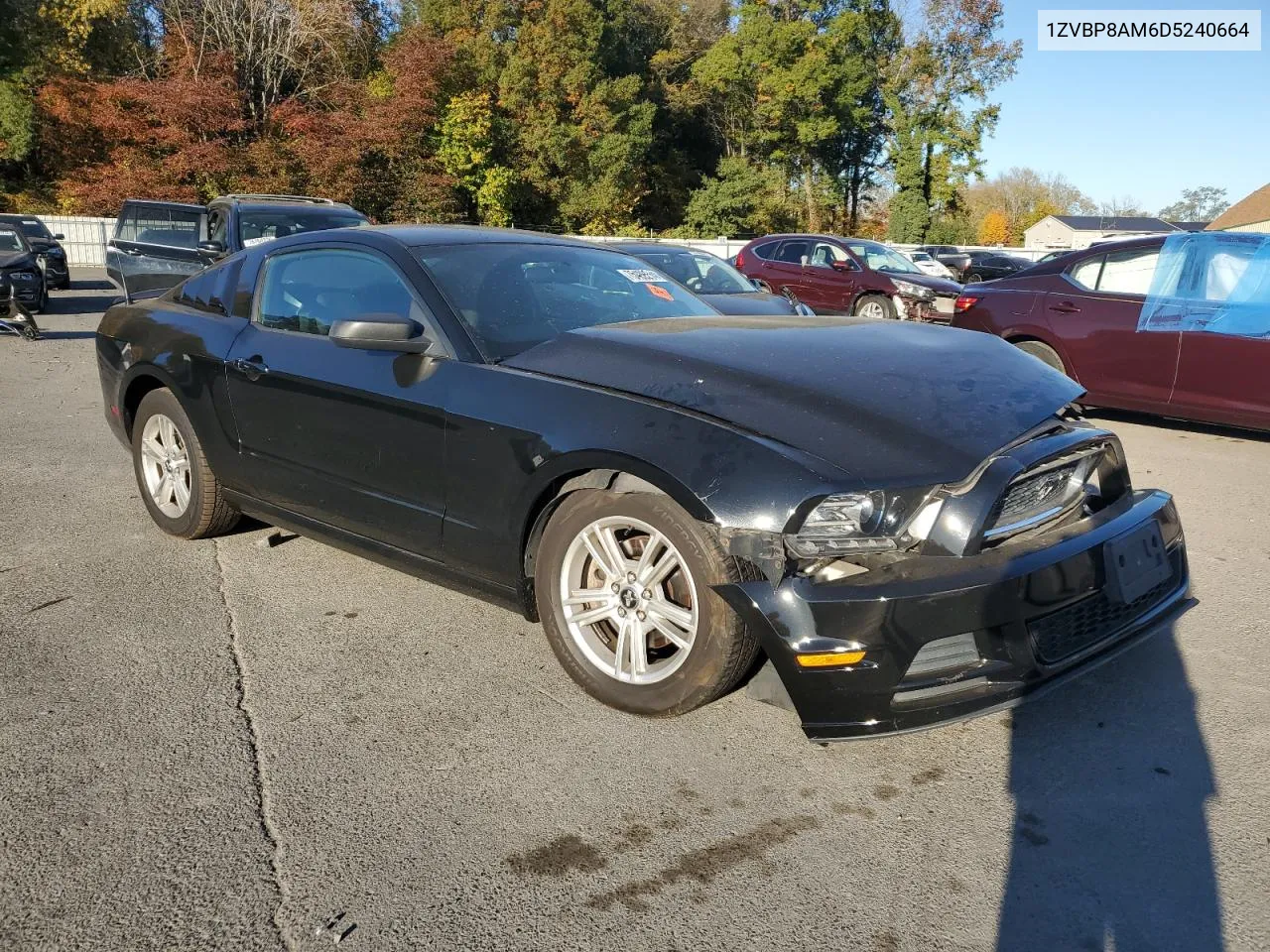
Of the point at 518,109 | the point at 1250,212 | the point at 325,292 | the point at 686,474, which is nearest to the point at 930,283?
the point at 325,292

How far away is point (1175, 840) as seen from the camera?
2570 mm

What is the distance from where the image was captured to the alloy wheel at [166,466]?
491 centimetres

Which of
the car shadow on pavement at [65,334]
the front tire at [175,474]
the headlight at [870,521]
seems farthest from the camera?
the car shadow on pavement at [65,334]

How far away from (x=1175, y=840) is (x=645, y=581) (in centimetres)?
155

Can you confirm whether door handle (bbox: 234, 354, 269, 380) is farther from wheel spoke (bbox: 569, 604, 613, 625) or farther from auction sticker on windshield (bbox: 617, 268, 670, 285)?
wheel spoke (bbox: 569, 604, 613, 625)

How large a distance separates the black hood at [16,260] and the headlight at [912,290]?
1294cm

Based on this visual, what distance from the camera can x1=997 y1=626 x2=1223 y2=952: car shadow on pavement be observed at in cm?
225

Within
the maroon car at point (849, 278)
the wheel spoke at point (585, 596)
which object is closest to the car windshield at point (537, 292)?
the wheel spoke at point (585, 596)

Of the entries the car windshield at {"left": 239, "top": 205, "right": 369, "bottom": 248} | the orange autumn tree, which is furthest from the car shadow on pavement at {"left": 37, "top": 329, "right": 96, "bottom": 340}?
the orange autumn tree

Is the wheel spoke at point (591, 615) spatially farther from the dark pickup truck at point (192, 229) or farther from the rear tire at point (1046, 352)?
the dark pickup truck at point (192, 229)

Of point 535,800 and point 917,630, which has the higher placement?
point 917,630

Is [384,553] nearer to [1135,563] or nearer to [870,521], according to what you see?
[870,521]

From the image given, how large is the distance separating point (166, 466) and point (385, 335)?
2.05m

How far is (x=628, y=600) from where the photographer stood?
316 centimetres
